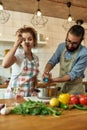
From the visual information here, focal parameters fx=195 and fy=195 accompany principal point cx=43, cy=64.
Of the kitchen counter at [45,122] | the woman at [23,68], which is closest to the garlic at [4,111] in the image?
the kitchen counter at [45,122]

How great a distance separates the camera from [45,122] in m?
0.98

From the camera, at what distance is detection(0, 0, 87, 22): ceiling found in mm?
3238

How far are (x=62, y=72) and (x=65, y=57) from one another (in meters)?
0.15

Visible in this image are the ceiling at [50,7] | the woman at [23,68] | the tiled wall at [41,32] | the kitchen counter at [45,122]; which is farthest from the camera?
the tiled wall at [41,32]

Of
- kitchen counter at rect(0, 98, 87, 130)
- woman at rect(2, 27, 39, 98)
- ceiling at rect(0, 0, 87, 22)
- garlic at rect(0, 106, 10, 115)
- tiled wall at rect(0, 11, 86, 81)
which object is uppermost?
ceiling at rect(0, 0, 87, 22)

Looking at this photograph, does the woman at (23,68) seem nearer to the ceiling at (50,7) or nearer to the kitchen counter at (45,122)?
the kitchen counter at (45,122)

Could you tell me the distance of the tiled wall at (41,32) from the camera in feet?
11.8

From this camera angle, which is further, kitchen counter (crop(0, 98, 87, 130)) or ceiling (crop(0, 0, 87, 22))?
ceiling (crop(0, 0, 87, 22))

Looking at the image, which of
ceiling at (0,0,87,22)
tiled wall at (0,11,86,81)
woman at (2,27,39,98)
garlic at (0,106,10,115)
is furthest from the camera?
tiled wall at (0,11,86,81)

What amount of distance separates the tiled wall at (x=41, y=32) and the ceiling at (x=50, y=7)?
0.63 ft

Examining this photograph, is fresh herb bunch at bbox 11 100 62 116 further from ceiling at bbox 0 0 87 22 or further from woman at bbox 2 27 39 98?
ceiling at bbox 0 0 87 22

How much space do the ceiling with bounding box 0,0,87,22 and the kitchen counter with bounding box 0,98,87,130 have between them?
249 centimetres

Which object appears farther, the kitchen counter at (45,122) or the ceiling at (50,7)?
the ceiling at (50,7)

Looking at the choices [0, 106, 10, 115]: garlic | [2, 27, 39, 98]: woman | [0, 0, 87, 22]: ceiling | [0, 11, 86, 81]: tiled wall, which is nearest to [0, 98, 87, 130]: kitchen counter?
[0, 106, 10, 115]: garlic
